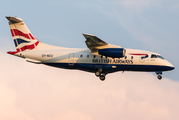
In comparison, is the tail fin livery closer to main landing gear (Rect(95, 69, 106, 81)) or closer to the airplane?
the airplane

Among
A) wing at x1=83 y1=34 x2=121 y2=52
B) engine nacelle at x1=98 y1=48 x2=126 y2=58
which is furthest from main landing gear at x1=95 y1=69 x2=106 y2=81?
wing at x1=83 y1=34 x2=121 y2=52

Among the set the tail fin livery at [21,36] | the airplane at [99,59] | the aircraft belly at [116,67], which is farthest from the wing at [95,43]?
the tail fin livery at [21,36]

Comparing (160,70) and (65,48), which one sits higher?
(65,48)

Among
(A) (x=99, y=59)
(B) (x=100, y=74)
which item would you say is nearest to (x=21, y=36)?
(A) (x=99, y=59)

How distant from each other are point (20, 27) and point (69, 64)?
776 centimetres

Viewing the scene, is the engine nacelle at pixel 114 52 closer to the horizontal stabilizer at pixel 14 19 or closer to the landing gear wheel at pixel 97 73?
the landing gear wheel at pixel 97 73

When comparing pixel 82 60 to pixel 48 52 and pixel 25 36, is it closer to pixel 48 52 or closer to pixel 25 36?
pixel 48 52

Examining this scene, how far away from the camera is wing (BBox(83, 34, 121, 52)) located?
Answer: 27.7 m

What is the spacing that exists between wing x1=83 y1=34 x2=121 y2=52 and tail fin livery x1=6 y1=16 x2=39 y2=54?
23.2 feet

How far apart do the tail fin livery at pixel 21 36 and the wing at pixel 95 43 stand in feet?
23.2

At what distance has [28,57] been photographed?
100 ft

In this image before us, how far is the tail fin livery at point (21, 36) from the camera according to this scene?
3156cm

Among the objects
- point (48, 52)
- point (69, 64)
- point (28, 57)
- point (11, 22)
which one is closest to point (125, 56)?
point (69, 64)

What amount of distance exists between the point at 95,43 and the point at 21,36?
375 inches
